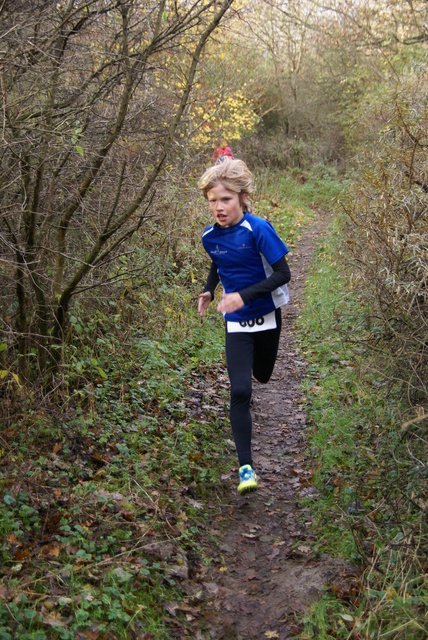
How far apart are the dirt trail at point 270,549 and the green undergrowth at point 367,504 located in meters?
0.12

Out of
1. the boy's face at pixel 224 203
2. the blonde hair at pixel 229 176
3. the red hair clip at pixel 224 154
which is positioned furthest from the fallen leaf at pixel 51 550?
the red hair clip at pixel 224 154

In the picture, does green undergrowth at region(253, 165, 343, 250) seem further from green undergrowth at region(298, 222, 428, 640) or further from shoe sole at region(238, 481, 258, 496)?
shoe sole at region(238, 481, 258, 496)

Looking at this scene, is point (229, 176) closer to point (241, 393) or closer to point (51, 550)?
point (241, 393)

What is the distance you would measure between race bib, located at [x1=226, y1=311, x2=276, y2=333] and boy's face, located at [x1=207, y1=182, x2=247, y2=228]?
29.0 inches

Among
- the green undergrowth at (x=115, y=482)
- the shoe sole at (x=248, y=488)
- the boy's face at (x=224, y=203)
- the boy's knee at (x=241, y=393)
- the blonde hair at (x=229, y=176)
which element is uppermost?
the blonde hair at (x=229, y=176)

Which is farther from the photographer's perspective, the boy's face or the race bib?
the race bib

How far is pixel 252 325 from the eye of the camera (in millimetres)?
4469

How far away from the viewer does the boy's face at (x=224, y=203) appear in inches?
169

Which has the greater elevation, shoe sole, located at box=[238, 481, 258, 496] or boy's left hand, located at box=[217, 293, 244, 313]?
boy's left hand, located at box=[217, 293, 244, 313]

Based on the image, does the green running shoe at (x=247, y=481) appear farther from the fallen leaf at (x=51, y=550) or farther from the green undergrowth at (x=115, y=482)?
the fallen leaf at (x=51, y=550)

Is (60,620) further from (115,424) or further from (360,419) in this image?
(360,419)

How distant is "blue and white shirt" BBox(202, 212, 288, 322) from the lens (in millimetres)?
4309

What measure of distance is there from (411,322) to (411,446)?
786 millimetres

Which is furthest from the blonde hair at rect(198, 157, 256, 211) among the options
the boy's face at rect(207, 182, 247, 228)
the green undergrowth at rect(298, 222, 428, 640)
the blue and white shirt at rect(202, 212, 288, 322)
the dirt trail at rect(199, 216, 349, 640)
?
the dirt trail at rect(199, 216, 349, 640)
